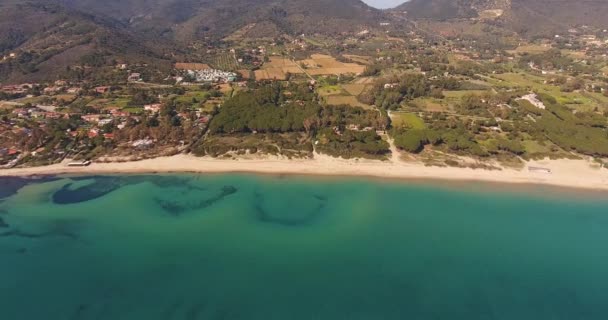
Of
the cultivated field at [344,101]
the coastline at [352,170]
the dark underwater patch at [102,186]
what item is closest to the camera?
the dark underwater patch at [102,186]

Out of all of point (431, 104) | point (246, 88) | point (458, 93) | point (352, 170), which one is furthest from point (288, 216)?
point (458, 93)

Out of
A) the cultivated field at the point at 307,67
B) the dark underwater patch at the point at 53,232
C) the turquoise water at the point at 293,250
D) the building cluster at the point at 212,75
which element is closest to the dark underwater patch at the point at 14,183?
the turquoise water at the point at 293,250

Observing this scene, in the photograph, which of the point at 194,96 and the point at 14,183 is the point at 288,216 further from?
the point at 194,96

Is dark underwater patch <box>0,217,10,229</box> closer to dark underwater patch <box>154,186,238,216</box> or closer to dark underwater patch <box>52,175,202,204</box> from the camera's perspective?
dark underwater patch <box>52,175,202,204</box>

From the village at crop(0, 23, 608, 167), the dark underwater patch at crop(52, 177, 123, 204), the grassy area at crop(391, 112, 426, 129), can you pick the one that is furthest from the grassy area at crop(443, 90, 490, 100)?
the dark underwater patch at crop(52, 177, 123, 204)

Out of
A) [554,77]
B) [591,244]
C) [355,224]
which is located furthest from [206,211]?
[554,77]

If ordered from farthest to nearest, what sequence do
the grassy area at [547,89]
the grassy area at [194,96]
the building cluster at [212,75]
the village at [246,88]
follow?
1. the building cluster at [212,75]
2. the grassy area at [194,96]
3. the grassy area at [547,89]
4. the village at [246,88]

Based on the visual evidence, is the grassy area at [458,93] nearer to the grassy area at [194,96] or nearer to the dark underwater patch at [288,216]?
the dark underwater patch at [288,216]
